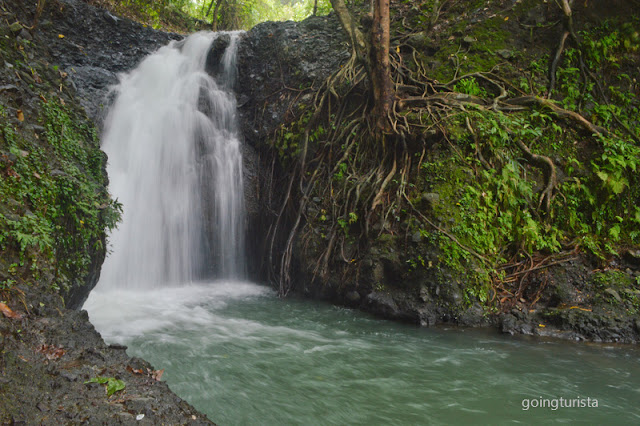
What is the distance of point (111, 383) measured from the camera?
234 cm

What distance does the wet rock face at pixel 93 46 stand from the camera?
8.49 meters

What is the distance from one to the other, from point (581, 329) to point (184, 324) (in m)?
5.01

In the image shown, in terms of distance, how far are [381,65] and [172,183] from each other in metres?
4.61

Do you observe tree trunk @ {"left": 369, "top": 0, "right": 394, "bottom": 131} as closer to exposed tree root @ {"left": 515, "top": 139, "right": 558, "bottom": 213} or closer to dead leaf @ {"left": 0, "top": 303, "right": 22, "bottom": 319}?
exposed tree root @ {"left": 515, "top": 139, "right": 558, "bottom": 213}

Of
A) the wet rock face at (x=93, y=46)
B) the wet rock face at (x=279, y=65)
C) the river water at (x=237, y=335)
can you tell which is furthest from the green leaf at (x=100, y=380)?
the wet rock face at (x=93, y=46)

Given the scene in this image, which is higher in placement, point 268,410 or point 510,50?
point 510,50

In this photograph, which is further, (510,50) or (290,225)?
(290,225)

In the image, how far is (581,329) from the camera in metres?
5.02

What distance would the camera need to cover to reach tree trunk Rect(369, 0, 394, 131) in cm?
629

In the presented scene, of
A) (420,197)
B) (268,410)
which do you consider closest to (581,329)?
(420,197)

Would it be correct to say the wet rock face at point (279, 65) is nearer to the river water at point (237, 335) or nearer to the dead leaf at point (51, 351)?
the river water at point (237, 335)

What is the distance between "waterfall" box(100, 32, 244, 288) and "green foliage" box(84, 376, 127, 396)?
4.99 meters

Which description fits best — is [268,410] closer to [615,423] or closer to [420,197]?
[615,423]

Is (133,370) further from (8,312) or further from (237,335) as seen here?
(237,335)
